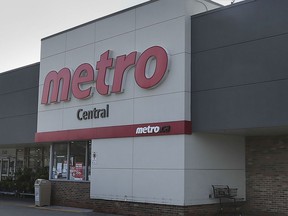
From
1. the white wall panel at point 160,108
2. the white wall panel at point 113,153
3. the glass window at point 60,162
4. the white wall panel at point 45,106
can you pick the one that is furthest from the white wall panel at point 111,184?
the white wall panel at point 45,106

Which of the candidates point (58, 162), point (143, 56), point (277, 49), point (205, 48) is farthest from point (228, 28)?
point (58, 162)

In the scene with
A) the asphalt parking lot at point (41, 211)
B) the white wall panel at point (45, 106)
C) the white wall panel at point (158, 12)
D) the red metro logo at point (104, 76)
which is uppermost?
the white wall panel at point (158, 12)

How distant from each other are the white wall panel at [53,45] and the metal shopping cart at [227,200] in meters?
9.24

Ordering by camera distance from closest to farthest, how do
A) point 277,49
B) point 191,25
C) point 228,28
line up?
1. point 277,49
2. point 228,28
3. point 191,25

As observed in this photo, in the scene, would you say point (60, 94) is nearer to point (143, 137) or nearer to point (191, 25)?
point (143, 137)

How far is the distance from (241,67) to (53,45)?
10.0 metres

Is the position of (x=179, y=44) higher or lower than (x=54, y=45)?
lower

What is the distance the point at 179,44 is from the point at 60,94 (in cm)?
664

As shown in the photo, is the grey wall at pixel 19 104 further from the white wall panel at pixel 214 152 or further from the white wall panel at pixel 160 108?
the white wall panel at pixel 214 152

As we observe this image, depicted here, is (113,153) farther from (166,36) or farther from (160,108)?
(166,36)

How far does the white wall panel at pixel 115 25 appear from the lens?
681 inches

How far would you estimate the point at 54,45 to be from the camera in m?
20.9

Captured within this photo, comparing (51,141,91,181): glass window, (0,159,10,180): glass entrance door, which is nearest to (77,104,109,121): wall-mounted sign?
(51,141,91,181): glass window

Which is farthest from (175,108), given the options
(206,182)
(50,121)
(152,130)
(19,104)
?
(19,104)
